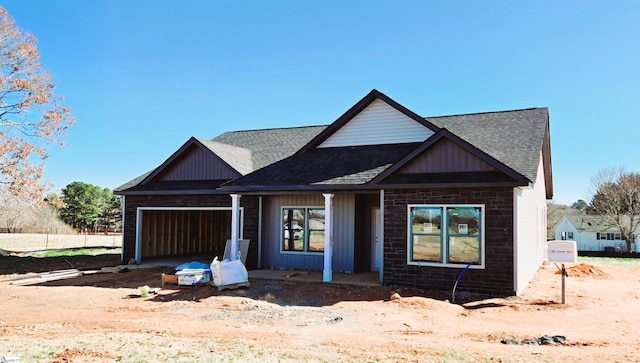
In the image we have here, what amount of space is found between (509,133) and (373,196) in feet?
16.5

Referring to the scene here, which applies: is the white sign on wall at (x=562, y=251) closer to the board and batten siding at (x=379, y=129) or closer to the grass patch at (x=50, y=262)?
the board and batten siding at (x=379, y=129)

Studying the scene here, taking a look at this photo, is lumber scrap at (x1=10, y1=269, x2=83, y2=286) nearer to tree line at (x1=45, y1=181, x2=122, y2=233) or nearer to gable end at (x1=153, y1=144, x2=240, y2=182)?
gable end at (x1=153, y1=144, x2=240, y2=182)

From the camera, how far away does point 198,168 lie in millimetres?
18719

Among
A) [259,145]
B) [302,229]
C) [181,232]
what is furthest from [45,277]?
[259,145]

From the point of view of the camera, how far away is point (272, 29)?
60.0ft

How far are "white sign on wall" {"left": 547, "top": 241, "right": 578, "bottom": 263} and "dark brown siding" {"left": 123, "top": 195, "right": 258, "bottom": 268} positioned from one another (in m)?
9.30

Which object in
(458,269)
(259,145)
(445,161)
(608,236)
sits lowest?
(608,236)

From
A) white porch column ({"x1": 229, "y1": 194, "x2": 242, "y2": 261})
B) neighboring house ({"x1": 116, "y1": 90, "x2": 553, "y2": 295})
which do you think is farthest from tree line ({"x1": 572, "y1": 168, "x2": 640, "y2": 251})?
white porch column ({"x1": 229, "y1": 194, "x2": 242, "y2": 261})

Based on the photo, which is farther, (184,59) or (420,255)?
(184,59)

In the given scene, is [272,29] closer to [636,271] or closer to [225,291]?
[225,291]

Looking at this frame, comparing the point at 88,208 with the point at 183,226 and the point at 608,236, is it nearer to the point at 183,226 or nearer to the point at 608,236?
the point at 183,226

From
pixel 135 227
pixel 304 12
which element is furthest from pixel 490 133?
pixel 135 227

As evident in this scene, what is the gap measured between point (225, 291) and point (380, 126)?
7.94 m

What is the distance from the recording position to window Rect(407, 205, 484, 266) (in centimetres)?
1232
